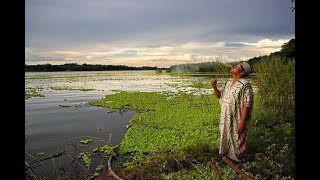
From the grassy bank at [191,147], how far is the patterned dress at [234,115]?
0.26 metres

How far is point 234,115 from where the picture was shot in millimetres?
4797

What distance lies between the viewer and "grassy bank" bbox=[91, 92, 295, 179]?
15.5 ft

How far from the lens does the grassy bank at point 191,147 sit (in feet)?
15.5

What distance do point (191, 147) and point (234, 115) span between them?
1.35m

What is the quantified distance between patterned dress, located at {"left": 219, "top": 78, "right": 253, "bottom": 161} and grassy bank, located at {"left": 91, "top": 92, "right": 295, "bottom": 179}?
0.85 feet

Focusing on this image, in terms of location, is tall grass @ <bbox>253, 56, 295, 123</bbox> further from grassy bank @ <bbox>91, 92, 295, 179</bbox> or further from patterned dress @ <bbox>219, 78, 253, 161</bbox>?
patterned dress @ <bbox>219, 78, 253, 161</bbox>

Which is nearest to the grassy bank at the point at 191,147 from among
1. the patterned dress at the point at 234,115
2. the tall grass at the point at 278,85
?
A: the patterned dress at the point at 234,115

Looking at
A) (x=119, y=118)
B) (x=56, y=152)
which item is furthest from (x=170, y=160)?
(x=119, y=118)

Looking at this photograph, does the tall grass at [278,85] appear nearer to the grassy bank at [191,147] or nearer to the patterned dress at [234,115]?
the grassy bank at [191,147]

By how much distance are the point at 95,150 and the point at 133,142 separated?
108 cm
